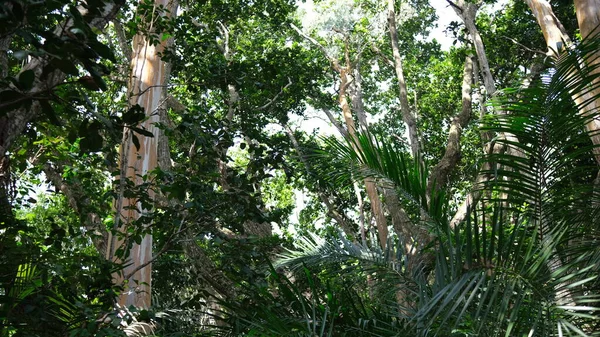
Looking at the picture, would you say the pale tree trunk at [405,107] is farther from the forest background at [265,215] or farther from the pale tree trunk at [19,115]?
the pale tree trunk at [19,115]

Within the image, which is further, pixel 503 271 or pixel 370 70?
pixel 370 70

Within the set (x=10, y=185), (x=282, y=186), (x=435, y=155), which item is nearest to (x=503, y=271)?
(x=10, y=185)

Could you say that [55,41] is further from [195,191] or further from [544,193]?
[544,193]

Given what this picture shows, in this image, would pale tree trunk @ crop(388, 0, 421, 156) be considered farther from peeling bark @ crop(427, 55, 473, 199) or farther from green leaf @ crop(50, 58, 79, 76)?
green leaf @ crop(50, 58, 79, 76)

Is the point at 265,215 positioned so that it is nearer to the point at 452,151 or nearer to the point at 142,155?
the point at 142,155

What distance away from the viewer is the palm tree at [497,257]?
2447mm

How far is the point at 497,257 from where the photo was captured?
8.46 ft

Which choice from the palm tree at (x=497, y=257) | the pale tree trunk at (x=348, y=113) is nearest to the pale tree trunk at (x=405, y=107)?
the pale tree trunk at (x=348, y=113)

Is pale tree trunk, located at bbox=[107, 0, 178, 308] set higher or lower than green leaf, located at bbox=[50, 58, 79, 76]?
higher

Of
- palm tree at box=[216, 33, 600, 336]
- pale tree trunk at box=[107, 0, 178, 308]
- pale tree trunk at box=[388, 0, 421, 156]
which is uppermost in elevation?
pale tree trunk at box=[388, 0, 421, 156]

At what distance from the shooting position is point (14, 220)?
9.54 ft

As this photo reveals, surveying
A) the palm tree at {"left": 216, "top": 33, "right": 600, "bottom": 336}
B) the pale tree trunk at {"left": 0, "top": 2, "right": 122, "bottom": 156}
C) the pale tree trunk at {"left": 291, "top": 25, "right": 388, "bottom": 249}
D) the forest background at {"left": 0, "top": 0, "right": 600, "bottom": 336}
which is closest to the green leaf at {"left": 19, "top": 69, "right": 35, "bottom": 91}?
the forest background at {"left": 0, "top": 0, "right": 600, "bottom": 336}

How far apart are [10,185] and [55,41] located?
1.61m

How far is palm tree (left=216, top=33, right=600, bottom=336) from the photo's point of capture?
2.45m
